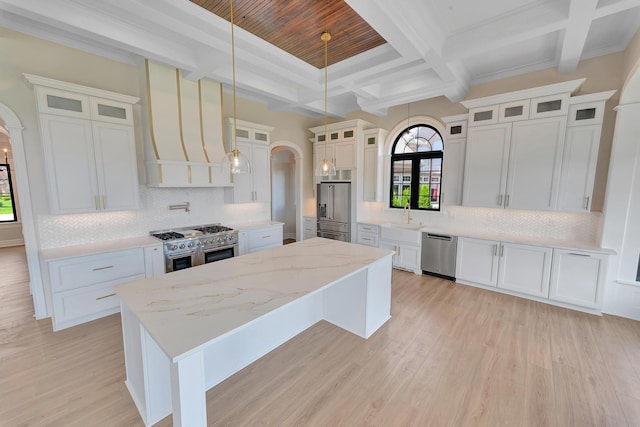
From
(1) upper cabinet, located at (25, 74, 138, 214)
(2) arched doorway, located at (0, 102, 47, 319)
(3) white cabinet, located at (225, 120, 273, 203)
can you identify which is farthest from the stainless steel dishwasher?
(2) arched doorway, located at (0, 102, 47, 319)

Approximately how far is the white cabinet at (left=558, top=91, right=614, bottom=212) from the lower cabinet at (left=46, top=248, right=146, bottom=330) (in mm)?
5666

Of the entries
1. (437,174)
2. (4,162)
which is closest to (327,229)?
(437,174)

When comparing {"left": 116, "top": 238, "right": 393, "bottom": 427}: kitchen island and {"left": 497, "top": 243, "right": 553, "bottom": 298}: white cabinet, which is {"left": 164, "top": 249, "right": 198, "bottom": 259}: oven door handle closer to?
{"left": 116, "top": 238, "right": 393, "bottom": 427}: kitchen island

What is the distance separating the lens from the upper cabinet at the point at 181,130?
3342 millimetres

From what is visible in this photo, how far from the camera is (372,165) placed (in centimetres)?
529

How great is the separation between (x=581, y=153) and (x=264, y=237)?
188 inches

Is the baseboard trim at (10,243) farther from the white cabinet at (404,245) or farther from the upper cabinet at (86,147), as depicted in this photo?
the white cabinet at (404,245)

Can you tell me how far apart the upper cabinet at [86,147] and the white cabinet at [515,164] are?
492cm

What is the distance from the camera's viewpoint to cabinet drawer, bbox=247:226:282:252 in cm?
443

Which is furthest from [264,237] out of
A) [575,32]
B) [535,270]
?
[575,32]

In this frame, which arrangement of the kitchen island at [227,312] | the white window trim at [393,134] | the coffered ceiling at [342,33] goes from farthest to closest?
the white window trim at [393,134], the coffered ceiling at [342,33], the kitchen island at [227,312]

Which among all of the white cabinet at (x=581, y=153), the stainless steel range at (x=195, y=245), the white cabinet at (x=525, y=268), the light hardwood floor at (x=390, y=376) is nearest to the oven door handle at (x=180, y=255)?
the stainless steel range at (x=195, y=245)

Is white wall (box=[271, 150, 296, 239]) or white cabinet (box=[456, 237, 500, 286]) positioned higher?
white wall (box=[271, 150, 296, 239])

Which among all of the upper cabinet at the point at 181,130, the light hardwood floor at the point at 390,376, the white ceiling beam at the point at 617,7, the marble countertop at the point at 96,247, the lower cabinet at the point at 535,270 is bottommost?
the light hardwood floor at the point at 390,376
